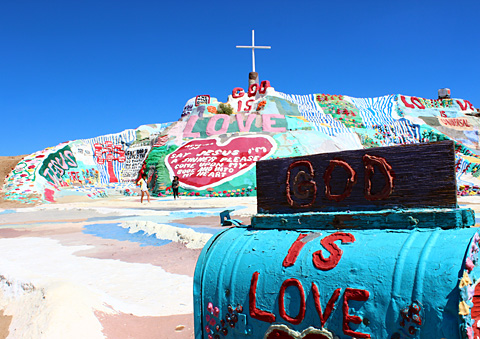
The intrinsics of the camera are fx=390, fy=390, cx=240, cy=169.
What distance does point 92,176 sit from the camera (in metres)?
24.5

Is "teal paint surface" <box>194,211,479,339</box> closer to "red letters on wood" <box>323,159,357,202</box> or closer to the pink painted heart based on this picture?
"red letters on wood" <box>323,159,357,202</box>

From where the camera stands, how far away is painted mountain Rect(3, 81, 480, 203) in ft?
60.1

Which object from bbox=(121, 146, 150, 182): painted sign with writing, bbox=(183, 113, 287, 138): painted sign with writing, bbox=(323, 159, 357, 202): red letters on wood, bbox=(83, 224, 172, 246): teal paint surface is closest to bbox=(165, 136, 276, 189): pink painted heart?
bbox=(183, 113, 287, 138): painted sign with writing

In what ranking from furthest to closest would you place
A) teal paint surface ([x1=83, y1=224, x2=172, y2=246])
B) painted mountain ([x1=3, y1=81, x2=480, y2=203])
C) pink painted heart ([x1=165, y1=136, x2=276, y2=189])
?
painted mountain ([x1=3, y1=81, x2=480, y2=203]), pink painted heart ([x1=165, y1=136, x2=276, y2=189]), teal paint surface ([x1=83, y1=224, x2=172, y2=246])

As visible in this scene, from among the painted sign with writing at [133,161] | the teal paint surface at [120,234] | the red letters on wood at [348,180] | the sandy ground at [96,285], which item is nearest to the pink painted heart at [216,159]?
the painted sign with writing at [133,161]

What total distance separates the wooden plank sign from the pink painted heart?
15227 millimetres

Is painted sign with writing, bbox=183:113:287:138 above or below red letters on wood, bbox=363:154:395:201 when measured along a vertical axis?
above

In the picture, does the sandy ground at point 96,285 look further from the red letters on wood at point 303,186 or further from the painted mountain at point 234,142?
the painted mountain at point 234,142

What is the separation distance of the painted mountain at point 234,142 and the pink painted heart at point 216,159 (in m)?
0.05

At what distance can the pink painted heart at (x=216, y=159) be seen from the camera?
18000 mm

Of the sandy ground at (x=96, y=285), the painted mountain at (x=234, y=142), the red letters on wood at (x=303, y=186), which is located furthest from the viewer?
the painted mountain at (x=234, y=142)

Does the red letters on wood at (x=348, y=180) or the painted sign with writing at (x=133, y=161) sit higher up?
the painted sign with writing at (x=133, y=161)

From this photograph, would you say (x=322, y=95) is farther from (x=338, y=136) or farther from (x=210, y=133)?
(x=210, y=133)


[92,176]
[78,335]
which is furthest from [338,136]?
[78,335]
